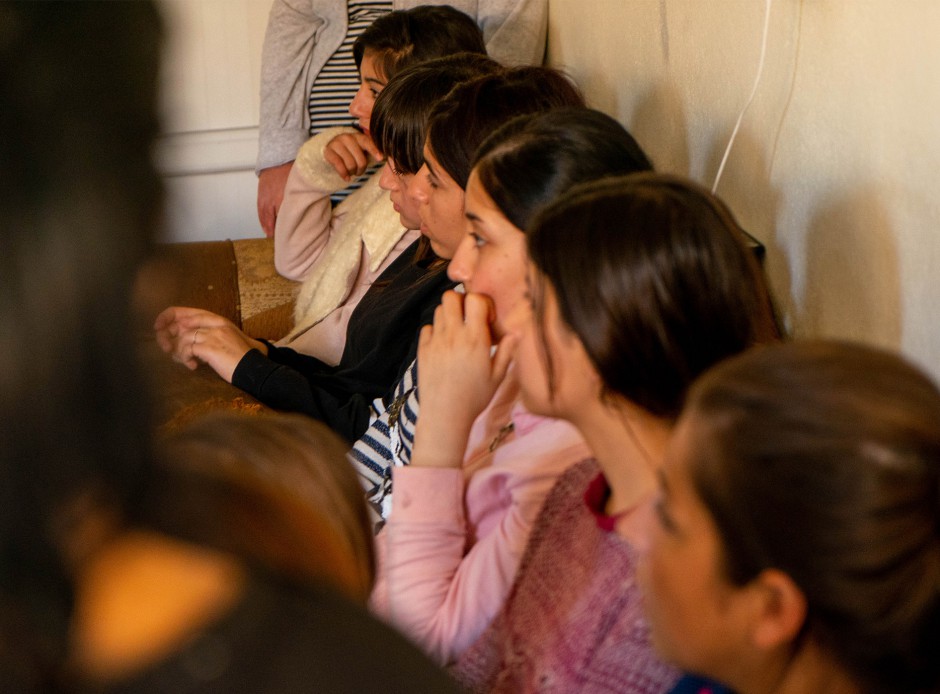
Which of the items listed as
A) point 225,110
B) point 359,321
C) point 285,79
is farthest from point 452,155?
point 225,110

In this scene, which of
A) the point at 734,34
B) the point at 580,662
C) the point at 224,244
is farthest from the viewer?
the point at 224,244

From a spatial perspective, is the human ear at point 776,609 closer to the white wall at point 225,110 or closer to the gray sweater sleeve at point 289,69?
the gray sweater sleeve at point 289,69

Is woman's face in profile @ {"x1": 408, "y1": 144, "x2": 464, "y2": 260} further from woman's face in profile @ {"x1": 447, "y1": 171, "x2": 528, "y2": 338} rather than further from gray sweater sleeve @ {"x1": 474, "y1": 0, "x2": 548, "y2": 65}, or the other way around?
gray sweater sleeve @ {"x1": 474, "y1": 0, "x2": 548, "y2": 65}

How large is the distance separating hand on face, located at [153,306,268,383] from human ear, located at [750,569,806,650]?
4.32ft

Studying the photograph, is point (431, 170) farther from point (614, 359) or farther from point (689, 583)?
point (689, 583)

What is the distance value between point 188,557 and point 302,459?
28 cm

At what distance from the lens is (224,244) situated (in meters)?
2.47

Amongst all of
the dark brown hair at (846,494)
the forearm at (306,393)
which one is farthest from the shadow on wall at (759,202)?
the forearm at (306,393)

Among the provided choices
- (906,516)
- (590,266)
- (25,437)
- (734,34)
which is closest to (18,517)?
(25,437)

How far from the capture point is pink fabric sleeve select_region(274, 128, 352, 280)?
89.5 inches

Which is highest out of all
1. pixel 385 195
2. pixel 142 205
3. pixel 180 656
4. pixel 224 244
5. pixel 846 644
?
pixel 142 205

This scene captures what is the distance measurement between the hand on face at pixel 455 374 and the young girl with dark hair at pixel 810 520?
0.49 m

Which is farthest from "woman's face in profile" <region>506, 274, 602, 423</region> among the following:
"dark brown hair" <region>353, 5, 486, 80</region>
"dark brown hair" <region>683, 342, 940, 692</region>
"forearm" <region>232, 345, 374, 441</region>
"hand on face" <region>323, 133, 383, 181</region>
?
"hand on face" <region>323, 133, 383, 181</region>

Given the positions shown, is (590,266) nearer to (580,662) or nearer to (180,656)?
(580,662)
